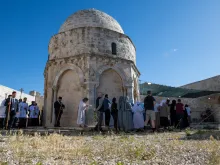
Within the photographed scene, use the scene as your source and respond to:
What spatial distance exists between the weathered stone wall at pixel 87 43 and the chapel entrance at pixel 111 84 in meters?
1.14

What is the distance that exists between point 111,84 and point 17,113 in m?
5.14

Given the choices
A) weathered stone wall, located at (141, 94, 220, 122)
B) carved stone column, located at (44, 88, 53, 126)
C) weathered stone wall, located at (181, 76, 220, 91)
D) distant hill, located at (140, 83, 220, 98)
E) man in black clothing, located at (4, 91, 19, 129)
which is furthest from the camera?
weathered stone wall, located at (181, 76, 220, 91)

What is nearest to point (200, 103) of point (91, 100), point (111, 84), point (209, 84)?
point (209, 84)

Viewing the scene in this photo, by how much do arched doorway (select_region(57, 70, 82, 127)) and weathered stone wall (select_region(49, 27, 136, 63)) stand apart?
1.30 m

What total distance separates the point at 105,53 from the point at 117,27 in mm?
2819

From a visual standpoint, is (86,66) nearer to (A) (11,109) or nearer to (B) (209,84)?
(A) (11,109)

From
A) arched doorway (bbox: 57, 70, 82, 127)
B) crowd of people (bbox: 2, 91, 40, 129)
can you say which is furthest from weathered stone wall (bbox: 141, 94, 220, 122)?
crowd of people (bbox: 2, 91, 40, 129)

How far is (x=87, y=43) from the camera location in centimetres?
1116

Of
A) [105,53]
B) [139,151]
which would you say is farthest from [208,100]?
[139,151]

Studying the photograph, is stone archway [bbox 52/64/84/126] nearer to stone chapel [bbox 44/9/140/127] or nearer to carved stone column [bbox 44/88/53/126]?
stone chapel [bbox 44/9/140/127]

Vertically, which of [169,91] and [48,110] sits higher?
[169,91]

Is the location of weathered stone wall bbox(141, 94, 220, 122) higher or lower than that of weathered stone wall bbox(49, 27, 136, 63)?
lower

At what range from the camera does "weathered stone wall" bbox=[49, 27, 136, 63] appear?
11172mm

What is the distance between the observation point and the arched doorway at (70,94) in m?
10.6
